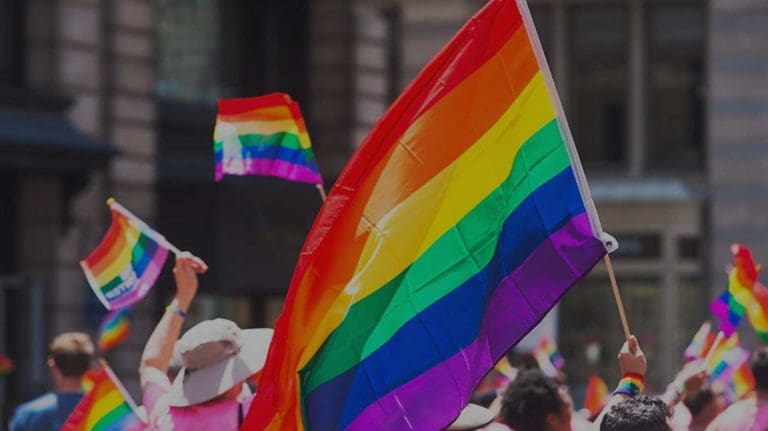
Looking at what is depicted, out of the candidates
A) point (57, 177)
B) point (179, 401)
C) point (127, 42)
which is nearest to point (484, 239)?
point (179, 401)

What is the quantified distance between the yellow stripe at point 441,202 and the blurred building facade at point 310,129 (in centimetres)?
1257

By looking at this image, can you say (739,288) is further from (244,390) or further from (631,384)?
(631,384)

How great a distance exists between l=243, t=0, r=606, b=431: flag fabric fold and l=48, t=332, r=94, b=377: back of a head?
134 inches

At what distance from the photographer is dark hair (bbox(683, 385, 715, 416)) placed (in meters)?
9.73

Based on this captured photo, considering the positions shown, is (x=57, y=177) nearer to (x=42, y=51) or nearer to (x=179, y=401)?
(x=42, y=51)

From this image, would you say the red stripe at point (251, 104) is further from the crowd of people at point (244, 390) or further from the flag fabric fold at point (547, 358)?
the flag fabric fold at point (547, 358)

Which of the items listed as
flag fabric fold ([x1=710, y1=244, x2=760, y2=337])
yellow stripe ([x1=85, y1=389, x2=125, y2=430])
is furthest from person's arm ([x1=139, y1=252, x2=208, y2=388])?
flag fabric fold ([x1=710, y1=244, x2=760, y2=337])

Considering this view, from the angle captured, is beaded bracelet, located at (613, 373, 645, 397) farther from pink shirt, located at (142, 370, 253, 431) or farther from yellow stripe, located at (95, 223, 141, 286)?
yellow stripe, located at (95, 223, 141, 286)

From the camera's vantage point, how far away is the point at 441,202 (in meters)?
6.02

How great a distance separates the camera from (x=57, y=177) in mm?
19156

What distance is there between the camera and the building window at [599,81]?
26094mm

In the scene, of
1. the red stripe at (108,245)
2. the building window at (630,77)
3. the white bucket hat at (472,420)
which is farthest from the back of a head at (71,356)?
the building window at (630,77)

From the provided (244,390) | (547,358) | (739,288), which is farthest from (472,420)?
(547,358)

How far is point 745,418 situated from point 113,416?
250 cm
